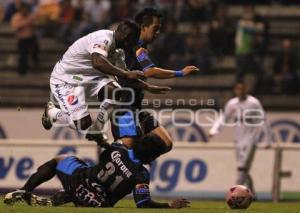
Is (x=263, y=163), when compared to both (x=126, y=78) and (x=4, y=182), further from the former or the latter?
(x=126, y=78)

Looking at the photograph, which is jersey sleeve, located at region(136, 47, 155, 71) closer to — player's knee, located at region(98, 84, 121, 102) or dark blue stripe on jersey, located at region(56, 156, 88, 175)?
player's knee, located at region(98, 84, 121, 102)

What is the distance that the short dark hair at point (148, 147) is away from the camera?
13344 millimetres

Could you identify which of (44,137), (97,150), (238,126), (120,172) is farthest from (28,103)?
(120,172)

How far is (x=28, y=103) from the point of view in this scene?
24438mm

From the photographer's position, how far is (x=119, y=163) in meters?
12.5

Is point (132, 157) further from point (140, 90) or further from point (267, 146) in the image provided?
point (267, 146)

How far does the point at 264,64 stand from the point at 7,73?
241 inches

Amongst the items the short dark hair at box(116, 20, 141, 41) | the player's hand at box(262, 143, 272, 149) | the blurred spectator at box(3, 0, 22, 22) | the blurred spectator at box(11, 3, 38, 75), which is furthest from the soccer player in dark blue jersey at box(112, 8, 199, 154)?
the blurred spectator at box(3, 0, 22, 22)

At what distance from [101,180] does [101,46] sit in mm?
2053

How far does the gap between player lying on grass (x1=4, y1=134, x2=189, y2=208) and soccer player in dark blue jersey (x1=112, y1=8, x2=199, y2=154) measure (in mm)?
1093

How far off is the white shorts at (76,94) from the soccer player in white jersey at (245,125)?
5.41m

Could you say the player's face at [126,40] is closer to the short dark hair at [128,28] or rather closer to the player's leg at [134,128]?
the short dark hair at [128,28]

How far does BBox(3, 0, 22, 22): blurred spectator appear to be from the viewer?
2688 cm

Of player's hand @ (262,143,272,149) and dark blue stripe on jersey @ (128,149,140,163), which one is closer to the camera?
dark blue stripe on jersey @ (128,149,140,163)
